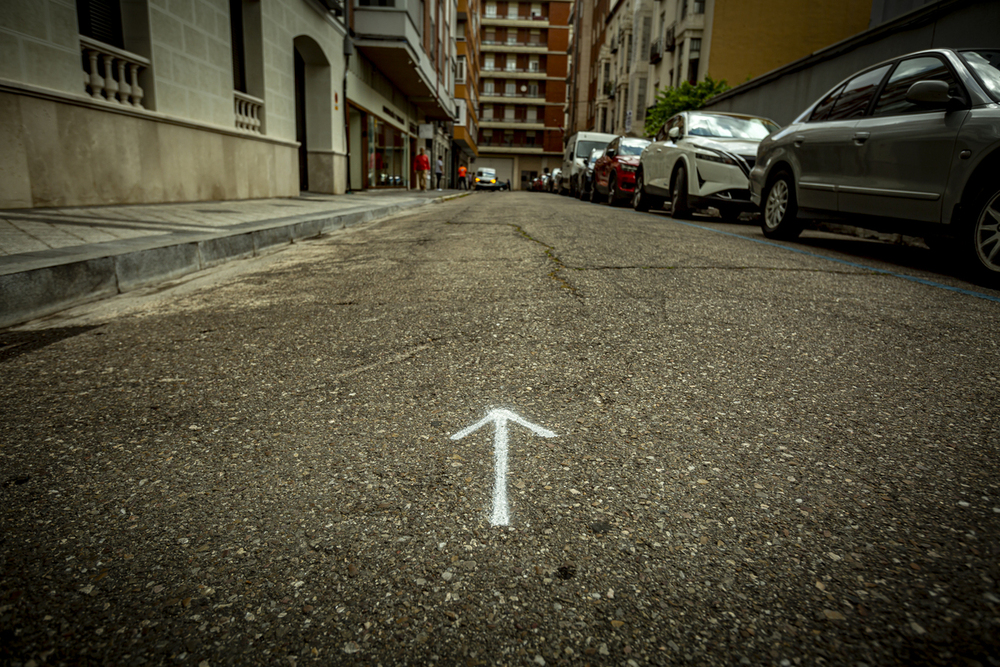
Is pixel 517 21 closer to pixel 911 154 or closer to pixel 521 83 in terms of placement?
pixel 521 83

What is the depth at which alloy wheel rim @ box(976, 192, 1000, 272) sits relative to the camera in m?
4.36

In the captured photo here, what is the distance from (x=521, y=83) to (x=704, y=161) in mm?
71292

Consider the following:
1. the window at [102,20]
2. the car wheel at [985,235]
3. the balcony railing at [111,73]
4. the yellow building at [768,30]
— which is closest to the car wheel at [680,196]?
the car wheel at [985,235]

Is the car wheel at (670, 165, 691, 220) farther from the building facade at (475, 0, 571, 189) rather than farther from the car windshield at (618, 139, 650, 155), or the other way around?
the building facade at (475, 0, 571, 189)

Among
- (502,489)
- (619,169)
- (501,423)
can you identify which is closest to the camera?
(502,489)

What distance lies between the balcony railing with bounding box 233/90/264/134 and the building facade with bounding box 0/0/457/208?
0.03m

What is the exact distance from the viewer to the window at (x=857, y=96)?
5820mm

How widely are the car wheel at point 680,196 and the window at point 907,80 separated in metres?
4.10

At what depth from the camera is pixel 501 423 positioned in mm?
2000

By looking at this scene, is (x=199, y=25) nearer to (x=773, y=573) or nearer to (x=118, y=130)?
(x=118, y=130)

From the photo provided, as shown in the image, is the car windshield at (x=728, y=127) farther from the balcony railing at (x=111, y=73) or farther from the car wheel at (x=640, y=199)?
the balcony railing at (x=111, y=73)

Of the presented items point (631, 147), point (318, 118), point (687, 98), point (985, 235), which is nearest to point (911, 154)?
point (985, 235)

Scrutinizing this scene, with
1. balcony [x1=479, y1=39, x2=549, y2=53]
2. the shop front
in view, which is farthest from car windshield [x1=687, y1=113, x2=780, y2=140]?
balcony [x1=479, y1=39, x2=549, y2=53]

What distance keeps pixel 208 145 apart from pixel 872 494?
33.3ft
